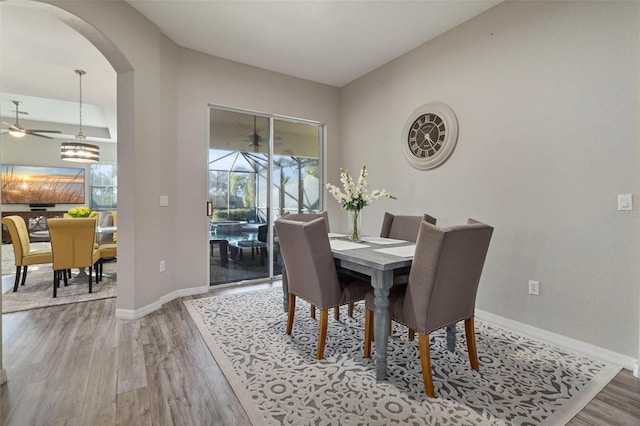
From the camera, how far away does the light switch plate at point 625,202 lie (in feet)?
6.63

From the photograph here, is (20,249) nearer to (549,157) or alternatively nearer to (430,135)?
(430,135)

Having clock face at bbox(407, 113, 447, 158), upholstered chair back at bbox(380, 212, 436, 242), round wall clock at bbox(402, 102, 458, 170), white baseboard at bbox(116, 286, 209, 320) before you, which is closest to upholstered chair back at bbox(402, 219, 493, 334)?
upholstered chair back at bbox(380, 212, 436, 242)

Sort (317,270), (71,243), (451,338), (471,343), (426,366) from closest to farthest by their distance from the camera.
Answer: (426,366) → (471,343) → (317,270) → (451,338) → (71,243)

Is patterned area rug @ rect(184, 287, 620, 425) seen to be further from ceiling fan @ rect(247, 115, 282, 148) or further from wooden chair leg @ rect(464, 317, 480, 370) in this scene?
ceiling fan @ rect(247, 115, 282, 148)

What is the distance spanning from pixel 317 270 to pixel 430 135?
87.0 inches

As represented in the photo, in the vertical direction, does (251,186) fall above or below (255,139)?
below

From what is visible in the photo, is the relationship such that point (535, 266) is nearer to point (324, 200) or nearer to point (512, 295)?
point (512, 295)

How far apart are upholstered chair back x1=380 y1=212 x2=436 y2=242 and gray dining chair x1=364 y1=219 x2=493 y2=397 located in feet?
3.15

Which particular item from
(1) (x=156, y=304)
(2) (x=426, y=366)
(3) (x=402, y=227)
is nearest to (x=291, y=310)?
(2) (x=426, y=366)

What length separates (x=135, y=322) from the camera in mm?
2738

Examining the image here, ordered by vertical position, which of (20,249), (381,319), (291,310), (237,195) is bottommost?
(291,310)

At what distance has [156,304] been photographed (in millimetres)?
3080

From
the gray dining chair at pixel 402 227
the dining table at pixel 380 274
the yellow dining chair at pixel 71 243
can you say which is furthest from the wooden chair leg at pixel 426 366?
the yellow dining chair at pixel 71 243

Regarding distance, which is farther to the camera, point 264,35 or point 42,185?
point 42,185
